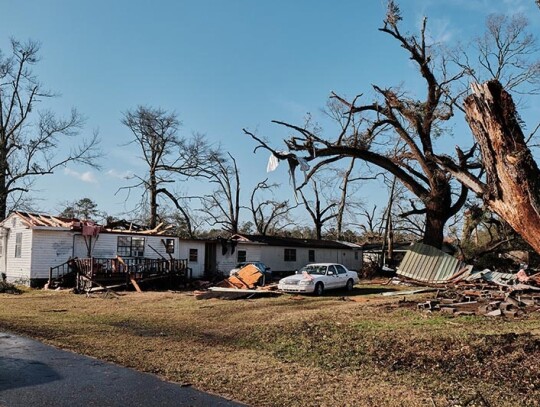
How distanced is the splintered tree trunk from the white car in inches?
563

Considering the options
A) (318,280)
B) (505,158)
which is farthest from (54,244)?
(505,158)

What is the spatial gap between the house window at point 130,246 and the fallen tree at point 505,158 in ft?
79.9

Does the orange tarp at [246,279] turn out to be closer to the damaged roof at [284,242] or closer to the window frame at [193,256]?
the window frame at [193,256]

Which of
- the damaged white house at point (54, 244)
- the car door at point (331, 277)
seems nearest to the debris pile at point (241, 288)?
the car door at point (331, 277)

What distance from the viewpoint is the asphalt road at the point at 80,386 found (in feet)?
18.8

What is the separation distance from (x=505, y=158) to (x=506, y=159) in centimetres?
2

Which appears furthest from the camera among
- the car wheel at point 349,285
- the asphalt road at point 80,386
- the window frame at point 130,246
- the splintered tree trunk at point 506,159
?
the window frame at point 130,246

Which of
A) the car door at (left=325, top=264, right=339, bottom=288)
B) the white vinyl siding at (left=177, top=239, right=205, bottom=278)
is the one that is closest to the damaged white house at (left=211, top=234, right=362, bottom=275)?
the white vinyl siding at (left=177, top=239, right=205, bottom=278)

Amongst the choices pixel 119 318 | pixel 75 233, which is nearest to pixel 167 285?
pixel 75 233

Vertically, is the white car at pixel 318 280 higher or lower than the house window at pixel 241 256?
lower

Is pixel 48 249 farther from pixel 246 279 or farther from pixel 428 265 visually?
pixel 428 265

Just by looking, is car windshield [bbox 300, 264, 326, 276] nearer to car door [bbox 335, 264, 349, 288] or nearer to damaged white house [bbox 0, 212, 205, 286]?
car door [bbox 335, 264, 349, 288]

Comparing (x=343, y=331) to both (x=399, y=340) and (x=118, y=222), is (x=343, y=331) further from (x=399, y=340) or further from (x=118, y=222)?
(x=118, y=222)

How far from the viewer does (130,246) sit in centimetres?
2872
